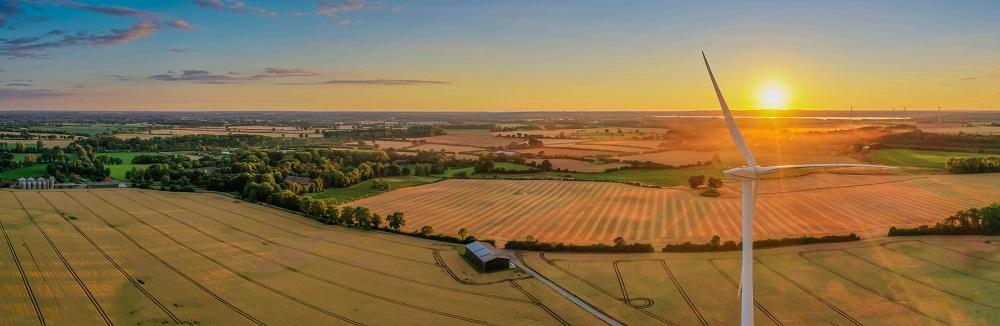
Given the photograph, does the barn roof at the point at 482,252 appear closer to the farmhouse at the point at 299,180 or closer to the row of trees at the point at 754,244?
the row of trees at the point at 754,244

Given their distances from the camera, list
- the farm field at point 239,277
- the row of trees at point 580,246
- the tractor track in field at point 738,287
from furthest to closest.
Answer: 1. the row of trees at point 580,246
2. the farm field at point 239,277
3. the tractor track in field at point 738,287

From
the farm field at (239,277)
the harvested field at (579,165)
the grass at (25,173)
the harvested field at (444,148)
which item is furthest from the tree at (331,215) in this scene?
the harvested field at (444,148)

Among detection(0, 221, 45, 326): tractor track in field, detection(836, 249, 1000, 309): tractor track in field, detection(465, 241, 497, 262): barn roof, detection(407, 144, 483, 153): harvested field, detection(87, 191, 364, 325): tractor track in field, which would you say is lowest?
detection(0, 221, 45, 326): tractor track in field

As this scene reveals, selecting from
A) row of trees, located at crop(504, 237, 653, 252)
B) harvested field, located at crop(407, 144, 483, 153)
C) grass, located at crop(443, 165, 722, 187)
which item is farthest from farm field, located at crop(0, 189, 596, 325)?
harvested field, located at crop(407, 144, 483, 153)

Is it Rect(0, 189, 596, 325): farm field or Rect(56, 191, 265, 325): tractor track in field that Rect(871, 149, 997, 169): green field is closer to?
Rect(0, 189, 596, 325): farm field

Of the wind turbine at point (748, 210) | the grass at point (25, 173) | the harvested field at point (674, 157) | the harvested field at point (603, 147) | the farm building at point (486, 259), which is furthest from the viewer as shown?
the harvested field at point (603, 147)

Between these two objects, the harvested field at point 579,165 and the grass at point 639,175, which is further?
the harvested field at point 579,165
